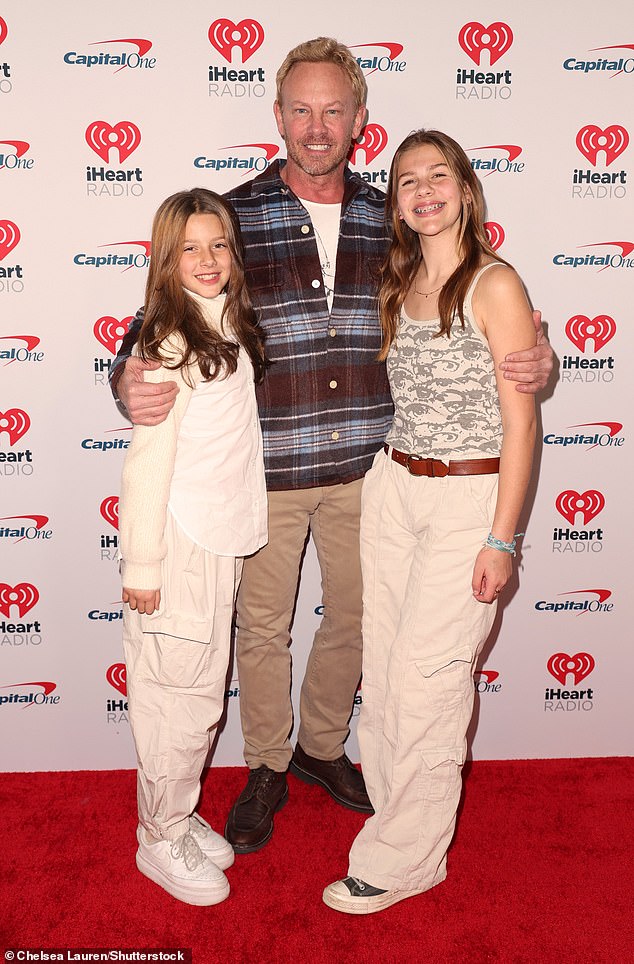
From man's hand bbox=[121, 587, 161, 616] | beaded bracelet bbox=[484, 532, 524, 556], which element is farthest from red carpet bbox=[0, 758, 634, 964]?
beaded bracelet bbox=[484, 532, 524, 556]

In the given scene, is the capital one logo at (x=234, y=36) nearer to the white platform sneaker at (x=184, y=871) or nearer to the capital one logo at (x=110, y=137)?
the capital one logo at (x=110, y=137)

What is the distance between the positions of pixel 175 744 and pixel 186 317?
3.76 ft

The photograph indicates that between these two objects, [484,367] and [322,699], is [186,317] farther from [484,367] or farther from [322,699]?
[322,699]

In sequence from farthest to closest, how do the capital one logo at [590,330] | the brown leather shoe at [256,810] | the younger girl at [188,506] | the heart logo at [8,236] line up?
the capital one logo at [590,330] < the heart logo at [8,236] < the brown leather shoe at [256,810] < the younger girl at [188,506]

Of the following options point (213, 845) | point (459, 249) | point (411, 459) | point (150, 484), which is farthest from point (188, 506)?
point (213, 845)

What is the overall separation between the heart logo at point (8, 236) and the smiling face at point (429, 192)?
1303 mm

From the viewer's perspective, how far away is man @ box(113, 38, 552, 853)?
247 centimetres

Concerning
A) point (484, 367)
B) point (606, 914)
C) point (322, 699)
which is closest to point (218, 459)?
point (484, 367)

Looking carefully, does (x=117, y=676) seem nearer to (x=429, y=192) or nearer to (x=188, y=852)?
(x=188, y=852)

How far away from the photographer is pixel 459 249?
2197 millimetres

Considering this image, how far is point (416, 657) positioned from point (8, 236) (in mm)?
1840

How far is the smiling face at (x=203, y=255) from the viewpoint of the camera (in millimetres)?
2197

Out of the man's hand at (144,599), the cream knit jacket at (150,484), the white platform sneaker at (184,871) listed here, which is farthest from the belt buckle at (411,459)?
the white platform sneaker at (184,871)

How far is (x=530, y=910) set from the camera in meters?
2.38
